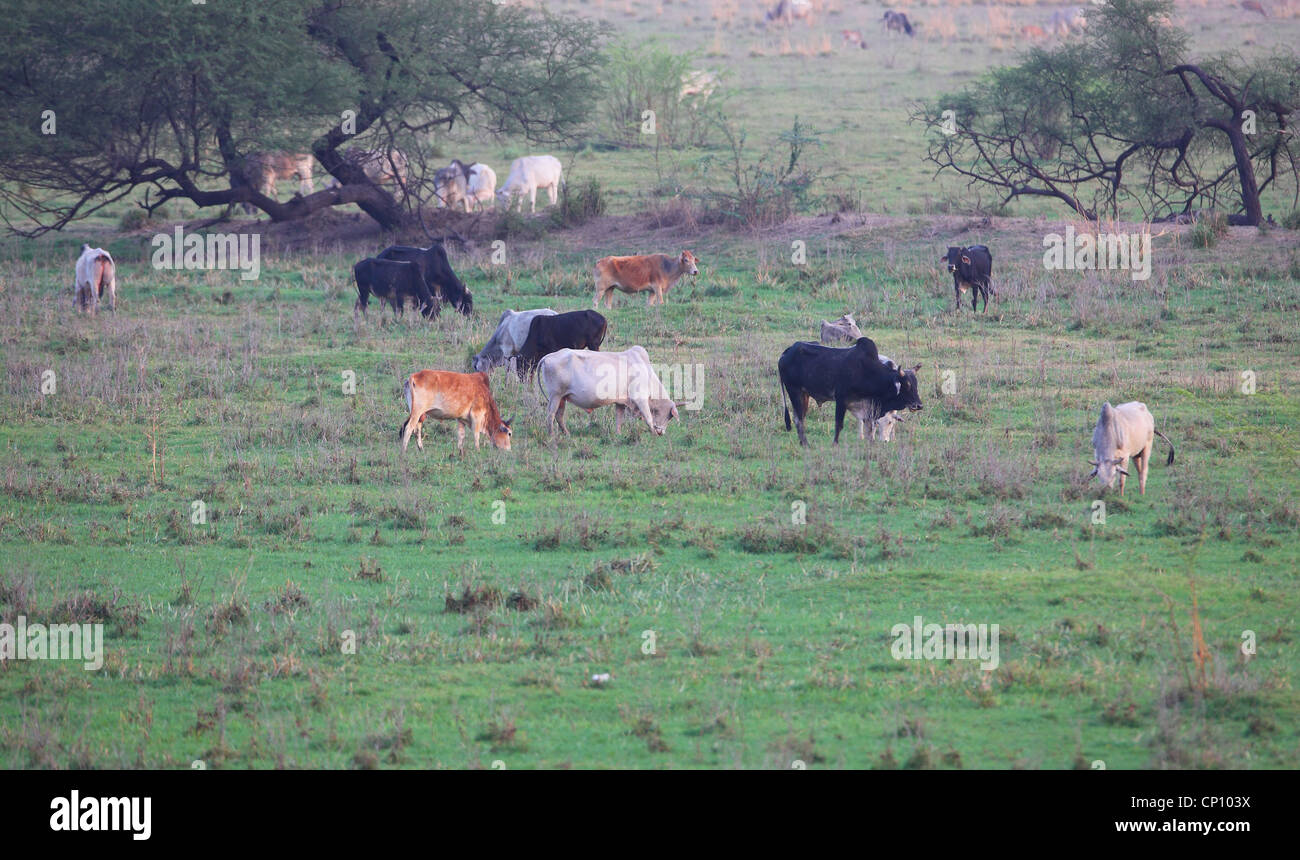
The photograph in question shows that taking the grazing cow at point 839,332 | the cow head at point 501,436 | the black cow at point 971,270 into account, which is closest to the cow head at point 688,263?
the black cow at point 971,270

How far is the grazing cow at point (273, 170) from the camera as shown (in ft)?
88.4

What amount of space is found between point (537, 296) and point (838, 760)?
14.4m

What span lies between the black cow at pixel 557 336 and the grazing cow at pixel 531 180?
12538 millimetres

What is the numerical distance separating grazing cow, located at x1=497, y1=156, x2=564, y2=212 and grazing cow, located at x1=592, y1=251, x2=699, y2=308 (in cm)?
797

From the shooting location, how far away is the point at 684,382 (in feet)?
49.3

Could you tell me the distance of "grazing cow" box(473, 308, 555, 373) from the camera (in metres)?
15.4

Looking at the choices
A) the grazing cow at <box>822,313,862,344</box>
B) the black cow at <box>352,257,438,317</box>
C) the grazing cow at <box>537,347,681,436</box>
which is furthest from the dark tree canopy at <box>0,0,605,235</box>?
the grazing cow at <box>537,347,681,436</box>

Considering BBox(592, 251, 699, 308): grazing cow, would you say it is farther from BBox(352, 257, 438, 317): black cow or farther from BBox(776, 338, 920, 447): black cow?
BBox(776, 338, 920, 447): black cow

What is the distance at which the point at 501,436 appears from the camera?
13.0 meters

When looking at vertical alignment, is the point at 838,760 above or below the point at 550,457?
below

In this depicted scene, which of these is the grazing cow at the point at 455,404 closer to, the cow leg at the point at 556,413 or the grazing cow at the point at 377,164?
the cow leg at the point at 556,413

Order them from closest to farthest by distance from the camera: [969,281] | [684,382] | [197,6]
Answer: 1. [684,382]
2. [969,281]
3. [197,6]
